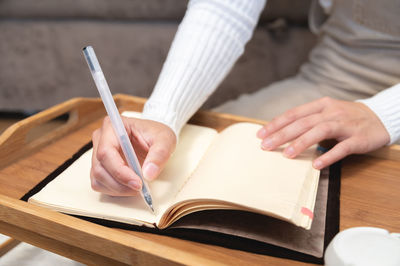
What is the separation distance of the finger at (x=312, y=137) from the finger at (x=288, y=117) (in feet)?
0.13

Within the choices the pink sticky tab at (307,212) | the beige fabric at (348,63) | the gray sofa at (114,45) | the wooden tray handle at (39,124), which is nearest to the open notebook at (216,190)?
the pink sticky tab at (307,212)

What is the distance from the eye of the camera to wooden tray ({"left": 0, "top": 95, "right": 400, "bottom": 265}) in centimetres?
32

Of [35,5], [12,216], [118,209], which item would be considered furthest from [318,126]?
[35,5]

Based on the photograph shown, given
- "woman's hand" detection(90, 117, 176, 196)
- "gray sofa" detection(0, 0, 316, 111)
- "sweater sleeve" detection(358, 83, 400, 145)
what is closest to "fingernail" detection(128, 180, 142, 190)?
"woman's hand" detection(90, 117, 176, 196)

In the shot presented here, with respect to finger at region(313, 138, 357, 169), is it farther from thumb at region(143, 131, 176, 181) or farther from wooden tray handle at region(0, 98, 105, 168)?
wooden tray handle at region(0, 98, 105, 168)

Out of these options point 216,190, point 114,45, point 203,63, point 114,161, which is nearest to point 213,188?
point 216,190

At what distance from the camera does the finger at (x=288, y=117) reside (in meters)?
0.49

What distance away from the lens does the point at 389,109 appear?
0.51 meters

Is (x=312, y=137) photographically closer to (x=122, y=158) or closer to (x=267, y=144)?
(x=267, y=144)

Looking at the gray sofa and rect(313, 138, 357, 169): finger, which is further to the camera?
the gray sofa

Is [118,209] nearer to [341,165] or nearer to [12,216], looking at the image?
[12,216]

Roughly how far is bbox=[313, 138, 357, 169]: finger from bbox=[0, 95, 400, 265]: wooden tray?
1.3 inches

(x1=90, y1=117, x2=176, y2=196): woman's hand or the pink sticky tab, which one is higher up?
(x1=90, y1=117, x2=176, y2=196): woman's hand

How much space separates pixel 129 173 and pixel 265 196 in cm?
15
